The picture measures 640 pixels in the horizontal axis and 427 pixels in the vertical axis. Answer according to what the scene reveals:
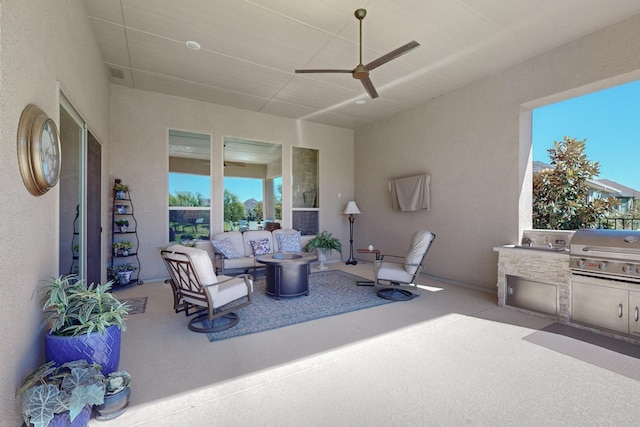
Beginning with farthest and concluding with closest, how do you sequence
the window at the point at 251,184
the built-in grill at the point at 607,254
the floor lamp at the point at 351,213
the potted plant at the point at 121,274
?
the floor lamp at the point at 351,213 < the window at the point at 251,184 < the potted plant at the point at 121,274 < the built-in grill at the point at 607,254

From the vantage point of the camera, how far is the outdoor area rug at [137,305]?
12.3ft

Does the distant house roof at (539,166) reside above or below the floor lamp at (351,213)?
above

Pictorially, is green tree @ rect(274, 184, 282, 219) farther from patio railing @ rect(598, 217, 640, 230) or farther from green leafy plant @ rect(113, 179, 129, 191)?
patio railing @ rect(598, 217, 640, 230)

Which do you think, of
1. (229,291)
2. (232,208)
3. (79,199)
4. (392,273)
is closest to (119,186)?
(79,199)

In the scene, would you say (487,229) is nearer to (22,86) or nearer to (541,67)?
(541,67)

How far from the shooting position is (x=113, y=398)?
5.94 ft

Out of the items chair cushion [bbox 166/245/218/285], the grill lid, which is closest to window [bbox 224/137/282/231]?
chair cushion [bbox 166/245/218/285]

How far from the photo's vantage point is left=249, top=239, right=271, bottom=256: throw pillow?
563 cm

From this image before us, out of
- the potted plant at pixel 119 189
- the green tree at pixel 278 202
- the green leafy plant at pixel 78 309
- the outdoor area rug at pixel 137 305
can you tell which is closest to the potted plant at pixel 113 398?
the green leafy plant at pixel 78 309

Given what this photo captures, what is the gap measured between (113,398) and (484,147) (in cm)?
547

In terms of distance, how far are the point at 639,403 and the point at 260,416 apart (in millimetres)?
2570

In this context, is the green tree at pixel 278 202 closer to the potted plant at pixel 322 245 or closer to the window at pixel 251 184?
the window at pixel 251 184

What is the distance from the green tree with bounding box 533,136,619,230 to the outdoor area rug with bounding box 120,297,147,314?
6.20 m

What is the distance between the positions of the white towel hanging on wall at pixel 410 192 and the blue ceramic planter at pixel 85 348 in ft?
17.0
